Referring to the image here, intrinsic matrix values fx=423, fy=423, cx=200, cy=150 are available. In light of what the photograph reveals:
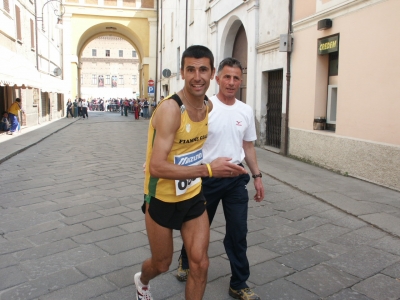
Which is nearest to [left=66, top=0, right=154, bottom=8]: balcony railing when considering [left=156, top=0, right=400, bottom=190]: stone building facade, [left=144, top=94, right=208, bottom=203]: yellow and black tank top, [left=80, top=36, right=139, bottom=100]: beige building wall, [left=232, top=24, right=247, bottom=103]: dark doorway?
[left=232, top=24, right=247, bottom=103]: dark doorway

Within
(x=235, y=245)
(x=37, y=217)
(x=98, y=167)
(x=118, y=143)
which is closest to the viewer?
(x=235, y=245)

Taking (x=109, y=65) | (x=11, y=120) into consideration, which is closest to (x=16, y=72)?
(x=11, y=120)

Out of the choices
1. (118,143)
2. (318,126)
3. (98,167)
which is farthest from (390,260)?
(118,143)

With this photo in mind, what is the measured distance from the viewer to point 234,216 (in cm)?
305

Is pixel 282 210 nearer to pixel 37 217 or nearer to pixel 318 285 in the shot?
pixel 318 285

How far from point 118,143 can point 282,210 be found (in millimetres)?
8833

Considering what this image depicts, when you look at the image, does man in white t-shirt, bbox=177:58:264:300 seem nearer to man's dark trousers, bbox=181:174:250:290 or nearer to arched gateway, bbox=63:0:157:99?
A: man's dark trousers, bbox=181:174:250:290

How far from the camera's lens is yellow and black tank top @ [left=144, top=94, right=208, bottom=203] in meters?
2.41

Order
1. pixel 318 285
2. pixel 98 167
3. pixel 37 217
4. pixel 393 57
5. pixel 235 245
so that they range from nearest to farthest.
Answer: pixel 235 245, pixel 318 285, pixel 37 217, pixel 393 57, pixel 98 167

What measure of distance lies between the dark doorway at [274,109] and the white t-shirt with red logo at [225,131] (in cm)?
822

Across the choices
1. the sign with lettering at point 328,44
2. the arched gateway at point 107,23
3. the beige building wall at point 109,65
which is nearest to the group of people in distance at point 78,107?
the arched gateway at point 107,23

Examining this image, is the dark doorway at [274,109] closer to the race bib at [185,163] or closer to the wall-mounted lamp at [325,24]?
the wall-mounted lamp at [325,24]

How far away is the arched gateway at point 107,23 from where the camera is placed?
32.1 metres

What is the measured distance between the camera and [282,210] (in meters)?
5.50
